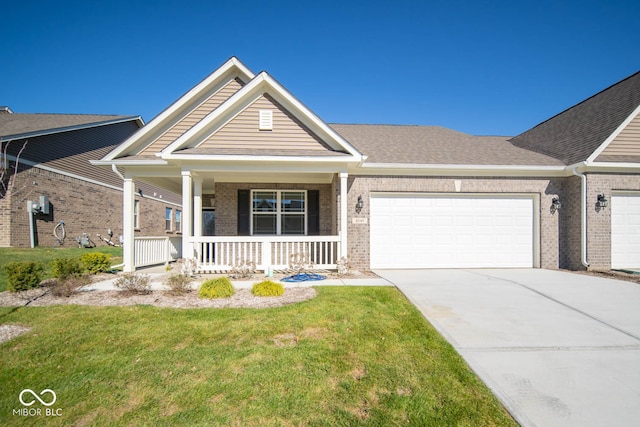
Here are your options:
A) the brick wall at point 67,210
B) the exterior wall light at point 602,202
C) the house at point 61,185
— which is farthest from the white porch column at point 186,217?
the exterior wall light at point 602,202

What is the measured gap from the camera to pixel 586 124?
10.8m

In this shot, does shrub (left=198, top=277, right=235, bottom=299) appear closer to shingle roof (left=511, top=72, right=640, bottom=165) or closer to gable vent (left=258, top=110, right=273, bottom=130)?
gable vent (left=258, top=110, right=273, bottom=130)

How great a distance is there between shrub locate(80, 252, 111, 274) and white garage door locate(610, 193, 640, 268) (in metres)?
15.2

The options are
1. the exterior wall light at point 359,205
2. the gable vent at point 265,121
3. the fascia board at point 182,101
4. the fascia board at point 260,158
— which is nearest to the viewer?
the fascia board at point 260,158

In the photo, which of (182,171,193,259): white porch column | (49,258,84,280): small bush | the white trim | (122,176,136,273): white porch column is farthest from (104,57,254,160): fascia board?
the white trim

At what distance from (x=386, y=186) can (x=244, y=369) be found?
7.24 metres

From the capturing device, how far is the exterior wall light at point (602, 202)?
9.15 m

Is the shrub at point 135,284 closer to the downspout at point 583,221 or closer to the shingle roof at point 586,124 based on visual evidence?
the downspout at point 583,221

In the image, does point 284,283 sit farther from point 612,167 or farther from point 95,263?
point 612,167

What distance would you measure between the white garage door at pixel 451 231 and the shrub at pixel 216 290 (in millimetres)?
4894

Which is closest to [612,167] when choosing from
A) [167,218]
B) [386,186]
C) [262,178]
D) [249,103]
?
[386,186]

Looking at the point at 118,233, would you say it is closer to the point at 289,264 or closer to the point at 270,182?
the point at 270,182

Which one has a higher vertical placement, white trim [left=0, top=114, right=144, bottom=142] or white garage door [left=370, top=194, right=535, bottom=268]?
white trim [left=0, top=114, right=144, bottom=142]

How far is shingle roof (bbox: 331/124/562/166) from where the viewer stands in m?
9.82
